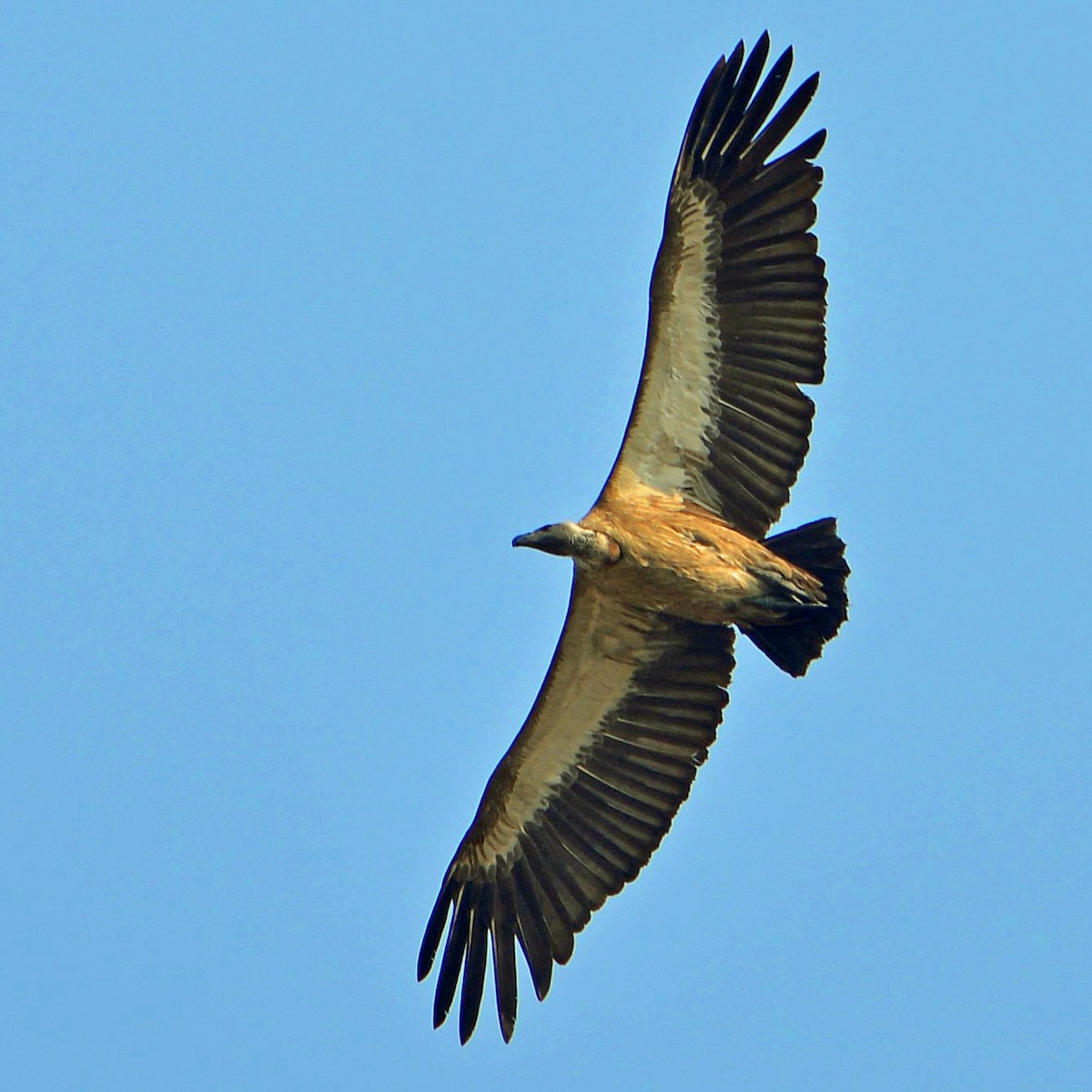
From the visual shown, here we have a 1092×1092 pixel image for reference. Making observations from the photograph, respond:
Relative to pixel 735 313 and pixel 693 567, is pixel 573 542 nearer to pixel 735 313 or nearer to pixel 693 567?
pixel 693 567

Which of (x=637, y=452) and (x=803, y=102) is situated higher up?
(x=803, y=102)

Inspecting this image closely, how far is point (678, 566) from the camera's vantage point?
13406mm

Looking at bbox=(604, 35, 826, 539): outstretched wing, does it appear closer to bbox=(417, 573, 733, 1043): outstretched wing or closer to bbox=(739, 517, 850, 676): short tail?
bbox=(739, 517, 850, 676): short tail

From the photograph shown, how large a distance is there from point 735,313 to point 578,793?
3358 millimetres

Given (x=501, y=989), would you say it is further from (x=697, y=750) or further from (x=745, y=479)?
(x=745, y=479)

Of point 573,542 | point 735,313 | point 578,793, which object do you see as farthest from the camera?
point 578,793

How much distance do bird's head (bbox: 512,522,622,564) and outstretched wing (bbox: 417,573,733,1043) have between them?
1.85 feet

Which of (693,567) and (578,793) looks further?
(578,793)

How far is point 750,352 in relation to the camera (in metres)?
13.7

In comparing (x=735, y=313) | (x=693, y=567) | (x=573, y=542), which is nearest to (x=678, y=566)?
(x=693, y=567)

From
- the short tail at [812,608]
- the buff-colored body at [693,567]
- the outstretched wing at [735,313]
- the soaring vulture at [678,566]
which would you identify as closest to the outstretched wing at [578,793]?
the soaring vulture at [678,566]

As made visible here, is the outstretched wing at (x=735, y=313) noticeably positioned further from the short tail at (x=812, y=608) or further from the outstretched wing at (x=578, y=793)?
the outstretched wing at (x=578, y=793)

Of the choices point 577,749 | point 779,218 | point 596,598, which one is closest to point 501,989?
point 577,749

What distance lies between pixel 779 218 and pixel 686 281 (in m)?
0.70
